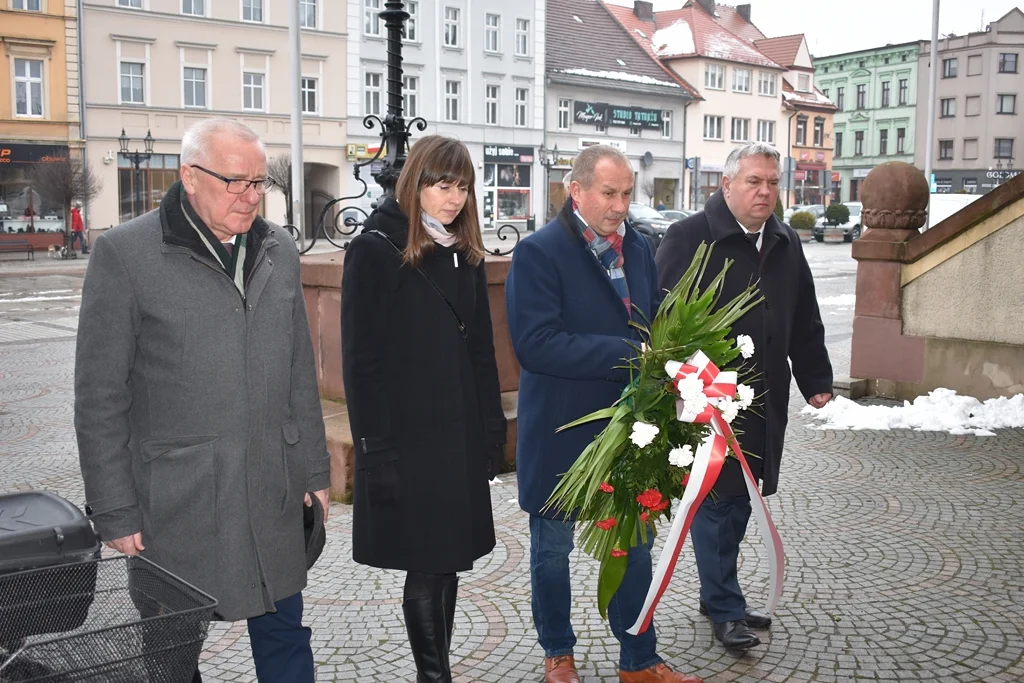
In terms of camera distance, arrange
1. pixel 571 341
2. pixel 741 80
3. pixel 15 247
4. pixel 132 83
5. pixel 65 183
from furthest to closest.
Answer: pixel 741 80 < pixel 132 83 < pixel 15 247 < pixel 65 183 < pixel 571 341

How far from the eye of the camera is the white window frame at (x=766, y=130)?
61531mm

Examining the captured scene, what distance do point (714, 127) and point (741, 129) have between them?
2498 millimetres

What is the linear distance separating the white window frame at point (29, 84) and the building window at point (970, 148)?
56.5 metres

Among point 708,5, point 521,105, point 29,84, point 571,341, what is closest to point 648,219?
point 521,105

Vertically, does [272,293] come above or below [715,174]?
below

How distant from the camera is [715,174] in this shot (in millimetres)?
57781

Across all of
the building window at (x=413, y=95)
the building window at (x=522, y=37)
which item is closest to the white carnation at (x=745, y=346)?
the building window at (x=413, y=95)

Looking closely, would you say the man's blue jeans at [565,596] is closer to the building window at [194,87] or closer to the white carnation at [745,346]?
the white carnation at [745,346]

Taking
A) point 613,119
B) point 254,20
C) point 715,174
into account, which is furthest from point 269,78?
point 715,174

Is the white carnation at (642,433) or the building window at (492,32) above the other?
the building window at (492,32)

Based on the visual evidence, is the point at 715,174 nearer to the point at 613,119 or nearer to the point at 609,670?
the point at 613,119

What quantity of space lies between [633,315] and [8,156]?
3394cm

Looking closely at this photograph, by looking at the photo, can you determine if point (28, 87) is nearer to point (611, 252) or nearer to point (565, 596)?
point (611, 252)

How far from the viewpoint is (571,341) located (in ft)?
11.8
